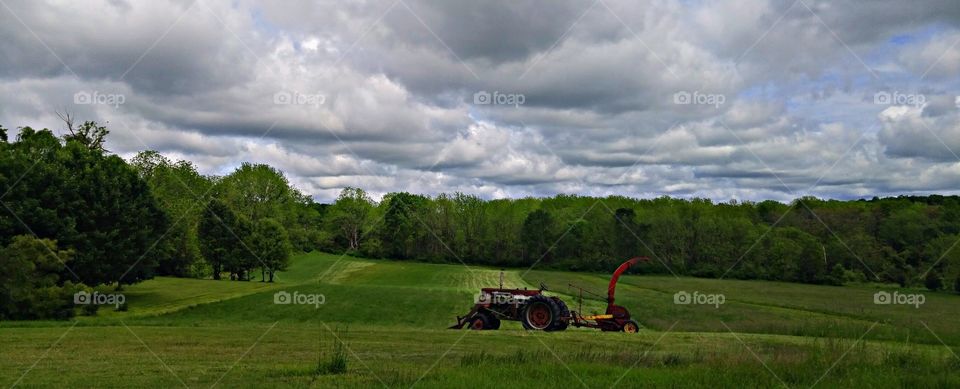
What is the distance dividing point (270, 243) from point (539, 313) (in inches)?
1926

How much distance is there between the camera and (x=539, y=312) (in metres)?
24.6

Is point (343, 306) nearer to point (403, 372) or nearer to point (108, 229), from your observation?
point (108, 229)

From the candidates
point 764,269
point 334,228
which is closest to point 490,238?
point 334,228

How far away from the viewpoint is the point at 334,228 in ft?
363

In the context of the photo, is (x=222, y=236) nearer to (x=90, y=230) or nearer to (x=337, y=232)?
(x=90, y=230)

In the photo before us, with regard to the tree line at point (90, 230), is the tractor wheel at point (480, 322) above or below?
below

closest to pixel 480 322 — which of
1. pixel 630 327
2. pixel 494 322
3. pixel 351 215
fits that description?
pixel 494 322

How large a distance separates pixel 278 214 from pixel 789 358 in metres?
69.8

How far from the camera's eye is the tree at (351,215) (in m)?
107

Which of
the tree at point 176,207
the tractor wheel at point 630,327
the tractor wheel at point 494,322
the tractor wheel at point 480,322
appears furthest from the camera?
the tree at point 176,207

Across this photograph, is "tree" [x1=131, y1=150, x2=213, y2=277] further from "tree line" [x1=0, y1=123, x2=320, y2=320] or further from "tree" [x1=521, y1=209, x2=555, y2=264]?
"tree" [x1=521, y1=209, x2=555, y2=264]

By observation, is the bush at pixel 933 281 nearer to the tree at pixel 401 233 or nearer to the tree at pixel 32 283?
the tree at pixel 401 233

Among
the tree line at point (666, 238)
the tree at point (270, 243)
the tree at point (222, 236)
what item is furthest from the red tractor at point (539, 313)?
the tree line at point (666, 238)

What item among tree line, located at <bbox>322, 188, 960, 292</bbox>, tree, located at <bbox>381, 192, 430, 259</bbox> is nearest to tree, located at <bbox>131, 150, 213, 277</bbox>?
tree line, located at <bbox>322, 188, 960, 292</bbox>
